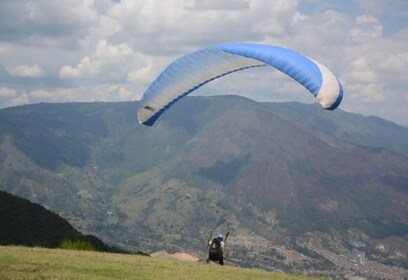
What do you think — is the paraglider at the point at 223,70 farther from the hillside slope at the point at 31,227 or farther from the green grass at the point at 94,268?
the hillside slope at the point at 31,227

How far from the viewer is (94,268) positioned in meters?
22.2

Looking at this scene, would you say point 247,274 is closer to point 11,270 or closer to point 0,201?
point 11,270

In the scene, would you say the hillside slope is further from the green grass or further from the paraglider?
the green grass

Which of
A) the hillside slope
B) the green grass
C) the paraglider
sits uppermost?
the paraglider

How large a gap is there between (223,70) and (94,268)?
1497cm

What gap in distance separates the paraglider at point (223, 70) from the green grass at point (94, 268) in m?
10.0

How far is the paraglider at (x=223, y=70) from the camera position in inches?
884

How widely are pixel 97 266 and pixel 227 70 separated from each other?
584 inches

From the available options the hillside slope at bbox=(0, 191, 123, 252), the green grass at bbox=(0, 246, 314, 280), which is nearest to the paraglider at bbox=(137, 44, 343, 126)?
the green grass at bbox=(0, 246, 314, 280)

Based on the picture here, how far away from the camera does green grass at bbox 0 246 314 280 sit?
1977cm

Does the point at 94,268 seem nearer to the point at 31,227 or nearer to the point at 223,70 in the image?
the point at 223,70

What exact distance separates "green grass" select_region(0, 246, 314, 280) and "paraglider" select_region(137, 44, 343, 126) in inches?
395

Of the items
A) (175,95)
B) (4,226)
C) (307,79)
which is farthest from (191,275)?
(4,226)

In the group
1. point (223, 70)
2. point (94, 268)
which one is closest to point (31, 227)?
point (223, 70)
